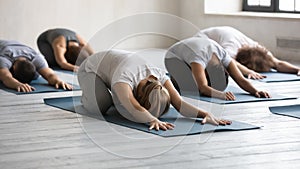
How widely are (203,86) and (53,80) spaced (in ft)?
4.88

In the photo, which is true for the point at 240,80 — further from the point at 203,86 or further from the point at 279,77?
the point at 279,77

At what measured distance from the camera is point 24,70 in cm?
602

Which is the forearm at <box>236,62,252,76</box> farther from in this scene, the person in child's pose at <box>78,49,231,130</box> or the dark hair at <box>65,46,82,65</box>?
the person in child's pose at <box>78,49,231,130</box>

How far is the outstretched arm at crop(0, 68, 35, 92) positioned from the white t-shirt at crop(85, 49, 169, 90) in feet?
3.76

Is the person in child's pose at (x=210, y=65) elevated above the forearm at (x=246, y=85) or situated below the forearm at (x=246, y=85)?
above

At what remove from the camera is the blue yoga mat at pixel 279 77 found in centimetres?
644

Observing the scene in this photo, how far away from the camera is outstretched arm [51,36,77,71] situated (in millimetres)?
7312

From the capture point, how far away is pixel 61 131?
4.41m

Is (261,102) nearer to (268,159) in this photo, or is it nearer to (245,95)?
(245,95)

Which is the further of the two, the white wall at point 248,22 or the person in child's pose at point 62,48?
the white wall at point 248,22

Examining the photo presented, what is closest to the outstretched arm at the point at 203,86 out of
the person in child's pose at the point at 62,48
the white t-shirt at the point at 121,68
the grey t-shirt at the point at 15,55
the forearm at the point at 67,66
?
the white t-shirt at the point at 121,68

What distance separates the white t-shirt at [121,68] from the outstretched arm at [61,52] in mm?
2329

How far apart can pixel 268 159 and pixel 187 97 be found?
200 centimetres

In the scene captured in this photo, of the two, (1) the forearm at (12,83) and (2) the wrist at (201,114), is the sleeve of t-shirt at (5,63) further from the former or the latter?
(2) the wrist at (201,114)
